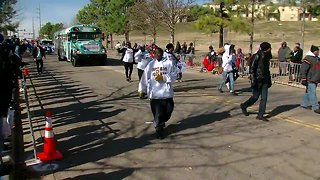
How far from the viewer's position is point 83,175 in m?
5.99

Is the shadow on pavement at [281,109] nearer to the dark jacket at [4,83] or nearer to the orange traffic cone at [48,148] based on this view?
the orange traffic cone at [48,148]

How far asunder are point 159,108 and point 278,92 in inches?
330

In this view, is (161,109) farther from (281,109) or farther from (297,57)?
(297,57)

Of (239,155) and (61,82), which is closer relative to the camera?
(239,155)

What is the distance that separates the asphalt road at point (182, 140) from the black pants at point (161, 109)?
0.35 m

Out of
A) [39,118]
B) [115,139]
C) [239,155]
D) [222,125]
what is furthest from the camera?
[39,118]

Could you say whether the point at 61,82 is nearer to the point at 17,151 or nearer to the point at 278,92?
the point at 278,92

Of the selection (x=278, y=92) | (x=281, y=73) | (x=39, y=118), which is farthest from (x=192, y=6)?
(x=39, y=118)

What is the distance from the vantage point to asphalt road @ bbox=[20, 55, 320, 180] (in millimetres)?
6152

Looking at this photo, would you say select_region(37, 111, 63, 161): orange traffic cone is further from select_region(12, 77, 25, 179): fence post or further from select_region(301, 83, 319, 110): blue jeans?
select_region(301, 83, 319, 110): blue jeans

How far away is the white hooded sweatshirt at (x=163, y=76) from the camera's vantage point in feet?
26.5

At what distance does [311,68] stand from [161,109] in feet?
16.4

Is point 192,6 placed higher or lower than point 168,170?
higher

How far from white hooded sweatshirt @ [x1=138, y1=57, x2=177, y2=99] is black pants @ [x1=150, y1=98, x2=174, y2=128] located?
121 millimetres
